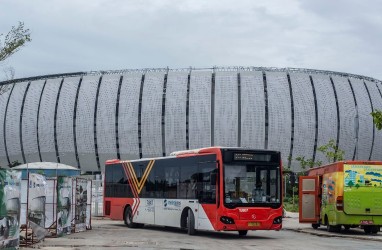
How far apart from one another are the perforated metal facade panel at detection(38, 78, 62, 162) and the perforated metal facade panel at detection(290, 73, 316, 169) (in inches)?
1263

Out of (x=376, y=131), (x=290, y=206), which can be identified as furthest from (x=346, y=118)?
(x=290, y=206)

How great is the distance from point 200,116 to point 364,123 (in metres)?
23.8

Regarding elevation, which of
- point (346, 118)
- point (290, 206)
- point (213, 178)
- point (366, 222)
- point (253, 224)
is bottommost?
point (290, 206)

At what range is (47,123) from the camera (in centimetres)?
8850

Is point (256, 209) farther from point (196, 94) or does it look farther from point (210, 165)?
point (196, 94)

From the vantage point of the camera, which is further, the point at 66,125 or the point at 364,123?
the point at 364,123

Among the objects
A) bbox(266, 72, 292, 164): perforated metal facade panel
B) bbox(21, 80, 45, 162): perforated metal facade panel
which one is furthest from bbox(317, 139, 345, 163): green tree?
bbox(21, 80, 45, 162): perforated metal facade panel

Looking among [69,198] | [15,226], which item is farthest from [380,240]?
[15,226]

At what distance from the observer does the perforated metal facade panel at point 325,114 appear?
84.5 m

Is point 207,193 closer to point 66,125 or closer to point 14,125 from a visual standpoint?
point 66,125

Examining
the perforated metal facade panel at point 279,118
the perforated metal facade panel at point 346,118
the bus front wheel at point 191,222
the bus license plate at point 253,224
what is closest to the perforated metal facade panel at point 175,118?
the perforated metal facade panel at point 279,118

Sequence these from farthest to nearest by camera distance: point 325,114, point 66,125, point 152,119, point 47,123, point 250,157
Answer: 1. point 47,123
2. point 66,125
3. point 325,114
4. point 152,119
5. point 250,157

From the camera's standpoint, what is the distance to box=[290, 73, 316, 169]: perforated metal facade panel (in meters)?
83.8

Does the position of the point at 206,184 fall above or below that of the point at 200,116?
below
